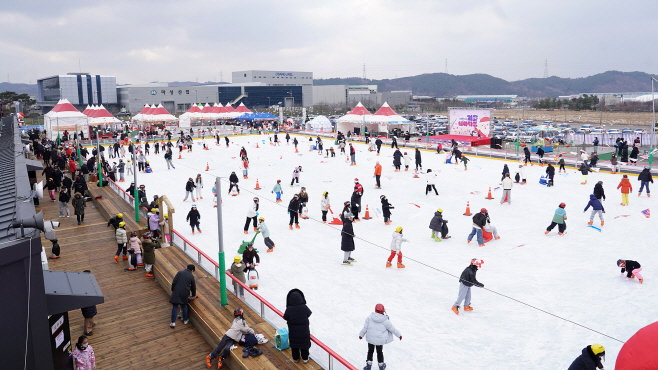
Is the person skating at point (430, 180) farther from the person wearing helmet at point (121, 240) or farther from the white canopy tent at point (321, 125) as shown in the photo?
the white canopy tent at point (321, 125)

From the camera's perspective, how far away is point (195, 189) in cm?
2092

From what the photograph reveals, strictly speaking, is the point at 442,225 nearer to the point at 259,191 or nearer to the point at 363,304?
the point at 363,304

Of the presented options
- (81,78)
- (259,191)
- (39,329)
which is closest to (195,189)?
(259,191)

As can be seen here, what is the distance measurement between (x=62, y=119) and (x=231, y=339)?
3937 centimetres

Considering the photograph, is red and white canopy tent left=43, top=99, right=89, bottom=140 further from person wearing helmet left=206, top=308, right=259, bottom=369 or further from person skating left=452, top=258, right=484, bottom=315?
person skating left=452, top=258, right=484, bottom=315

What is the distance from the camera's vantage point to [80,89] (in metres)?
100

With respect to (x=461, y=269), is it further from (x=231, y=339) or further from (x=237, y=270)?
(x=231, y=339)

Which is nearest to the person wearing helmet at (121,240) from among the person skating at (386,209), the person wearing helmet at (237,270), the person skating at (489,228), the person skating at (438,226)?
the person wearing helmet at (237,270)

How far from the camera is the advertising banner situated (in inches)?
1428

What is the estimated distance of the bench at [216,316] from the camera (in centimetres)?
710

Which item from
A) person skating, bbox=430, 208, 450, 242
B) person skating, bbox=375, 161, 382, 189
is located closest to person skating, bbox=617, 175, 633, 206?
person skating, bbox=430, 208, 450, 242

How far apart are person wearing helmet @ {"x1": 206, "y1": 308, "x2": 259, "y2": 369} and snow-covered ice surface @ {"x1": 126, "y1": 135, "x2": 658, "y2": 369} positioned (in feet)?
5.83

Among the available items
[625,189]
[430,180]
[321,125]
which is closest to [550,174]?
[625,189]

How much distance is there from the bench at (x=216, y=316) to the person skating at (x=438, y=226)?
7390 millimetres
